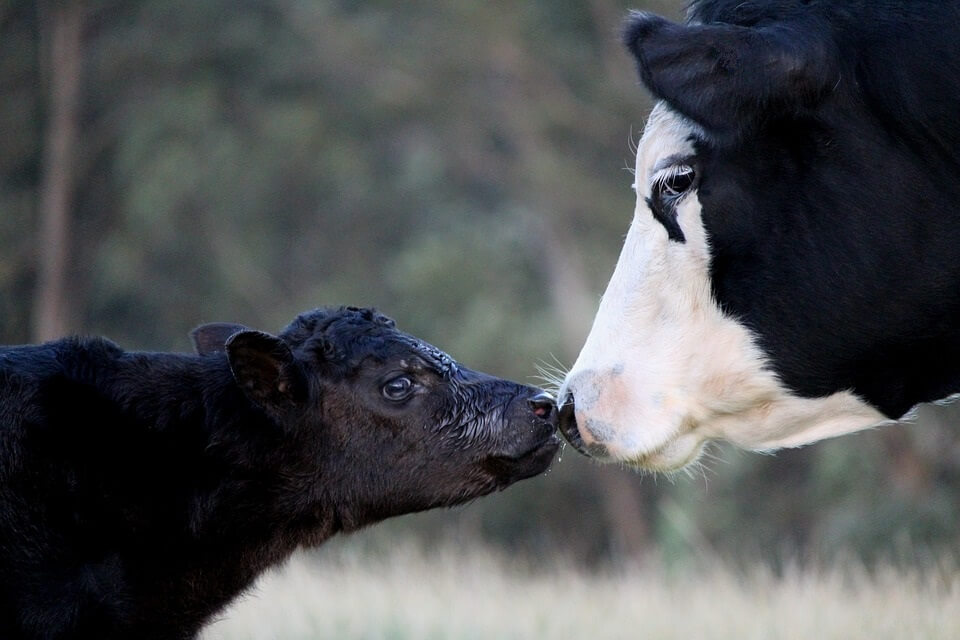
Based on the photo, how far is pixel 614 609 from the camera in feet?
24.5

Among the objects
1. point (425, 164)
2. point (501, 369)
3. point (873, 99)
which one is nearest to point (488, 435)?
point (873, 99)

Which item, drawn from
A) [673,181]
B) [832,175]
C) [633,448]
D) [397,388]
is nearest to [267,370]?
[397,388]

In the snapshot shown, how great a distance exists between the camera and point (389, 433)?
522 centimetres

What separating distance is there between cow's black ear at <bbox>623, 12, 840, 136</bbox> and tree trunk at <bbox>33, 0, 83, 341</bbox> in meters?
24.0

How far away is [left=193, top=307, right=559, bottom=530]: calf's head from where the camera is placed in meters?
5.15

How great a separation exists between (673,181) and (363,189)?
28245mm

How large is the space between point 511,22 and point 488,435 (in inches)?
853

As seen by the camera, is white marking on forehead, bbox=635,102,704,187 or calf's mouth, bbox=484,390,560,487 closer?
white marking on forehead, bbox=635,102,704,187

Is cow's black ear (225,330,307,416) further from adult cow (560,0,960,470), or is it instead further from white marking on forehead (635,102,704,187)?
white marking on forehead (635,102,704,187)

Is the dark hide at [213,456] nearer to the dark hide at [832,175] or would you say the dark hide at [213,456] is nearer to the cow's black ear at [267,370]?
the cow's black ear at [267,370]

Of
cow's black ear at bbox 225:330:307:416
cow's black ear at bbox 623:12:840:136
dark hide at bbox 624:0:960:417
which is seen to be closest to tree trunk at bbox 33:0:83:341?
cow's black ear at bbox 225:330:307:416

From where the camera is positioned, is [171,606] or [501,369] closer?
[171,606]

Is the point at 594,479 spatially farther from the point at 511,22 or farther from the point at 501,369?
the point at 511,22

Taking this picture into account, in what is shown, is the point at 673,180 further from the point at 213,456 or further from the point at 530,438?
the point at 213,456
